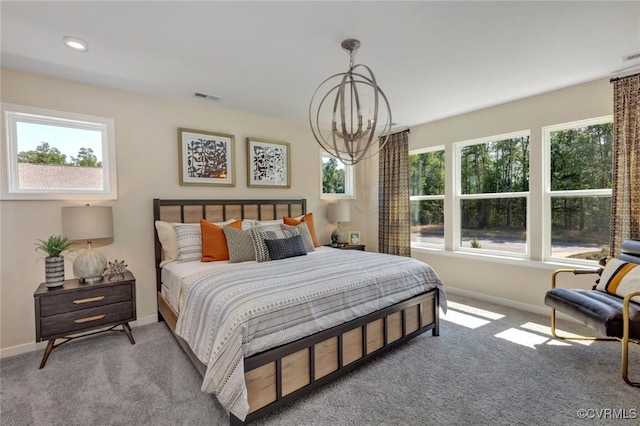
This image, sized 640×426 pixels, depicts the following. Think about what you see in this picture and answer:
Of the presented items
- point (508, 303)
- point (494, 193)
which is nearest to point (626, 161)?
point (494, 193)

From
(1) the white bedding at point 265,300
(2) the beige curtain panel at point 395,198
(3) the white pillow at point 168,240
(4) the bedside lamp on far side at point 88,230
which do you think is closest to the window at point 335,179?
(2) the beige curtain panel at point 395,198

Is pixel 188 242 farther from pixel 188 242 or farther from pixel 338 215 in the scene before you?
pixel 338 215

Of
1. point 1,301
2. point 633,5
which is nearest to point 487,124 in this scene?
point 633,5

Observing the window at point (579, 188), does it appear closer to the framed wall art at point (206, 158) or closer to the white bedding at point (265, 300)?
the white bedding at point (265, 300)

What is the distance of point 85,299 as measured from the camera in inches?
102

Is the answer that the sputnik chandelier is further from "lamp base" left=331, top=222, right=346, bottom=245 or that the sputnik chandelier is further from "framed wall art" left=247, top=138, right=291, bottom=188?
"lamp base" left=331, top=222, right=346, bottom=245

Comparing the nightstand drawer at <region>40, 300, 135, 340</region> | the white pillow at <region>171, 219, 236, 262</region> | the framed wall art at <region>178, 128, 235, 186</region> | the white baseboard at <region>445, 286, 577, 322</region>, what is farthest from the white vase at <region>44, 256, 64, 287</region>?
the white baseboard at <region>445, 286, 577, 322</region>

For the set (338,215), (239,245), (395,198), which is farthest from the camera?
(395,198)

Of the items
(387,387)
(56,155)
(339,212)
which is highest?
(56,155)

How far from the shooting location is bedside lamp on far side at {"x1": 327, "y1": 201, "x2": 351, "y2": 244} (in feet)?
Answer: 15.8

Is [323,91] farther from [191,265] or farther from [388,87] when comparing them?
[191,265]

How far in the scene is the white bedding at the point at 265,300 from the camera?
1660 millimetres

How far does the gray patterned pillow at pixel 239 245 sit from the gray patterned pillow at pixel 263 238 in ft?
0.16

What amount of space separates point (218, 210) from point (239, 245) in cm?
101
